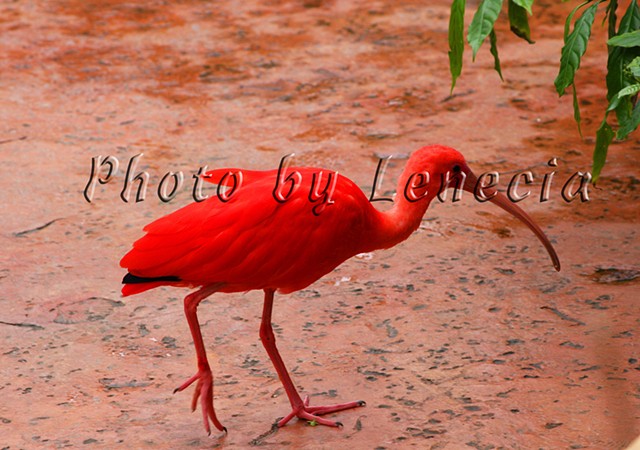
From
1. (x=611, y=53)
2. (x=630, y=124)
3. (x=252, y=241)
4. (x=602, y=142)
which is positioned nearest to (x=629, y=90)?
(x=630, y=124)

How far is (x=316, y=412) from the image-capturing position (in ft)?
13.0

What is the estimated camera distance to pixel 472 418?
3828mm

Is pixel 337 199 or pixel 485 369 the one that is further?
pixel 485 369

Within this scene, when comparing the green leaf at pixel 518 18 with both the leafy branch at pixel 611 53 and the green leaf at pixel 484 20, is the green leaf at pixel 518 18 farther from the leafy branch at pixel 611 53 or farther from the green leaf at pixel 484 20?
the green leaf at pixel 484 20

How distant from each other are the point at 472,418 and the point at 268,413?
79 cm

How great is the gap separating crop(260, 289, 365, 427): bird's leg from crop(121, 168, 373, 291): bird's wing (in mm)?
233

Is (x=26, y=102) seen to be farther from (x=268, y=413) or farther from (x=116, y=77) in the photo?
(x=268, y=413)

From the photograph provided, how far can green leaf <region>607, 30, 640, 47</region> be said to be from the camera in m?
3.80

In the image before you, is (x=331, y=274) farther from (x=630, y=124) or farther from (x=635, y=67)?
(x=635, y=67)

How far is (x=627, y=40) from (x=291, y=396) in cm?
184

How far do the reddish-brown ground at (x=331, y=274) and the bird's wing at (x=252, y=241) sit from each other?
615mm

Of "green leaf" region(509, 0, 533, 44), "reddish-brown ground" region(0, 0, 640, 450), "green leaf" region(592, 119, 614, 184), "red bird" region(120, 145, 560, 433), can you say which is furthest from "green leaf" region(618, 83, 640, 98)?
"reddish-brown ground" region(0, 0, 640, 450)

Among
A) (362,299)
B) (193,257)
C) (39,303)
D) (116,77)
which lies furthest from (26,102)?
(193,257)

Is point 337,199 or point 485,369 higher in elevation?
point 337,199
